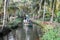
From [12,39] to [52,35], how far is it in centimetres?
586

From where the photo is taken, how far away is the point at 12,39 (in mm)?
18281

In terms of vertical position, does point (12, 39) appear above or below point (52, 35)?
below

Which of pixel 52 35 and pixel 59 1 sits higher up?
pixel 59 1

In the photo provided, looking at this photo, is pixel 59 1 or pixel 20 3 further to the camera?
pixel 20 3

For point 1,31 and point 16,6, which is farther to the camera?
point 16,6

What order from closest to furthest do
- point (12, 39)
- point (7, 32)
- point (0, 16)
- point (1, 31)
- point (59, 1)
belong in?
point (12, 39) → point (1, 31) → point (7, 32) → point (59, 1) → point (0, 16)

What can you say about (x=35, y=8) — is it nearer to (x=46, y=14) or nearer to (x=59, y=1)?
(x=46, y=14)

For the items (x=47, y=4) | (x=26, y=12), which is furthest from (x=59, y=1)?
(x=26, y=12)

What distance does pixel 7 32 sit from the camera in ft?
71.6

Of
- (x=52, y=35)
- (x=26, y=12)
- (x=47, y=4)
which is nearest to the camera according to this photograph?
(x=52, y=35)

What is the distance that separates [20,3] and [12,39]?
3445cm

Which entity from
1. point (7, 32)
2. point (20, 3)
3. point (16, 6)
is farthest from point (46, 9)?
point (7, 32)

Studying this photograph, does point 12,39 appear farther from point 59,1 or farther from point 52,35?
point 59,1

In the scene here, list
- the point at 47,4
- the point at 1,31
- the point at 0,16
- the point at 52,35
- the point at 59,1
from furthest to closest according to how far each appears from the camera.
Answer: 1. the point at 47,4
2. the point at 0,16
3. the point at 59,1
4. the point at 1,31
5. the point at 52,35
